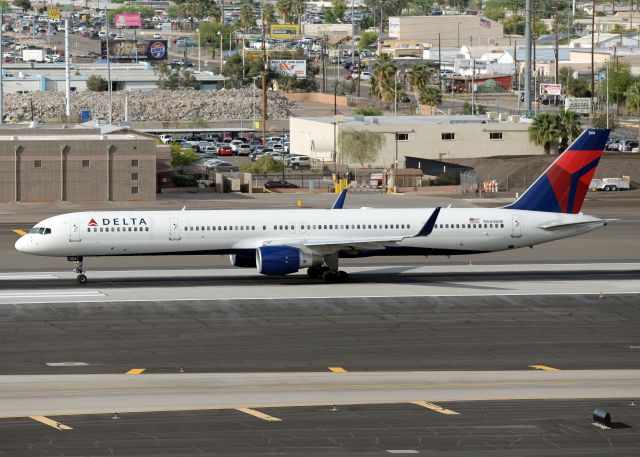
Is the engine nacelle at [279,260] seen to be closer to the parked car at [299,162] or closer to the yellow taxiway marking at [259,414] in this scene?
the yellow taxiway marking at [259,414]

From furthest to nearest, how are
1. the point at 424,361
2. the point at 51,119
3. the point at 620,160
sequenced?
1. the point at 51,119
2. the point at 620,160
3. the point at 424,361

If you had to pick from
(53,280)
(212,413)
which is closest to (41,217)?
(53,280)

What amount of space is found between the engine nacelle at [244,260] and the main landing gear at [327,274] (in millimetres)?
3100

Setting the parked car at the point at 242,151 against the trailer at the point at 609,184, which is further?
the parked car at the point at 242,151

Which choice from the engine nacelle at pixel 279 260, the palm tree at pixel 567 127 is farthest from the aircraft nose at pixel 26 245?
the palm tree at pixel 567 127

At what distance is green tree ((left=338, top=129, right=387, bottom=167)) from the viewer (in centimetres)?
12200

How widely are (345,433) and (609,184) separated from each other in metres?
78.5

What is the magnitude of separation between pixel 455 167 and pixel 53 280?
62.1 m

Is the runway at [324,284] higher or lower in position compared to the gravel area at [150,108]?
lower

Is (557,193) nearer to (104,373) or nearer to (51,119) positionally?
(104,373)

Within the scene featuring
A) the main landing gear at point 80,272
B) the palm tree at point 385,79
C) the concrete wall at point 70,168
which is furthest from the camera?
the palm tree at point 385,79

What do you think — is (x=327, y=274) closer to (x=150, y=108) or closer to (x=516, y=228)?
(x=516, y=228)

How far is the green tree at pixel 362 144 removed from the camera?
122m

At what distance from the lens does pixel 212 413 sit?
3350 centimetres
